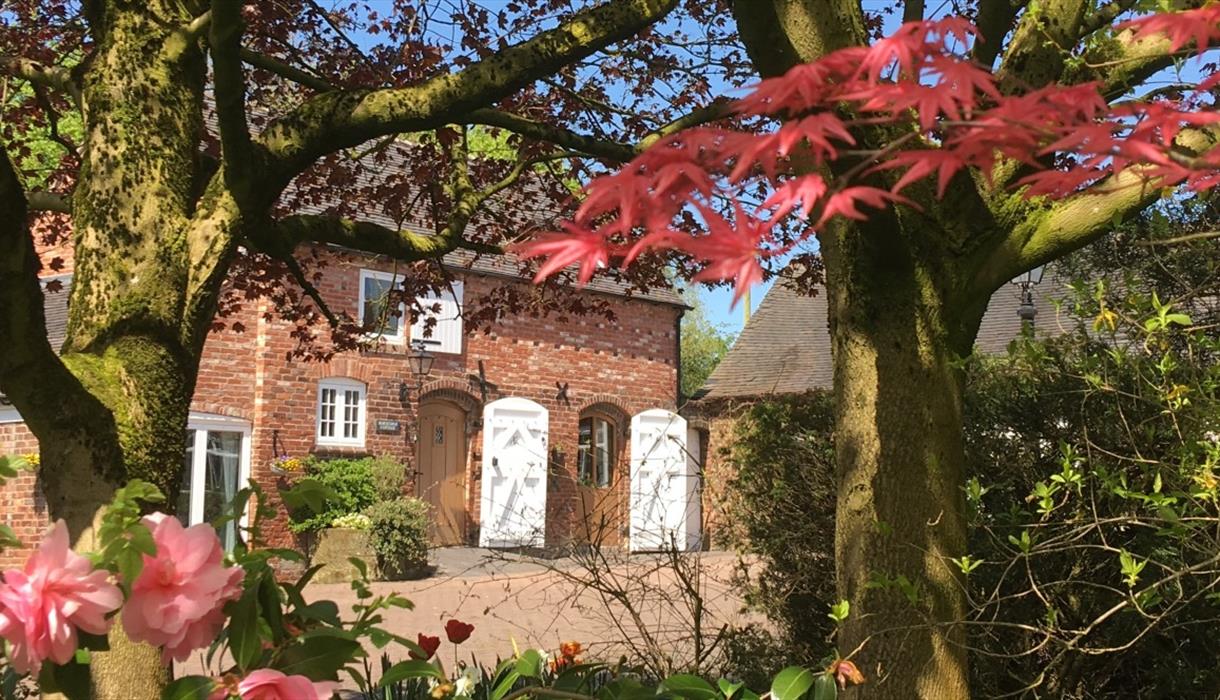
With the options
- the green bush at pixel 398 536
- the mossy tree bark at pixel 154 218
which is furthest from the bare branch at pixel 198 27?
the green bush at pixel 398 536

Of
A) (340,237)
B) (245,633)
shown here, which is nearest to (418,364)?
(340,237)

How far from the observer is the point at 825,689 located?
2.61m

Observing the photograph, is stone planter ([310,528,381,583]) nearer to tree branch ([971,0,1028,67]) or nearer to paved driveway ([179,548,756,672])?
paved driveway ([179,548,756,672])

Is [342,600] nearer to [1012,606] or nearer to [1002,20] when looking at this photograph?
[1012,606]

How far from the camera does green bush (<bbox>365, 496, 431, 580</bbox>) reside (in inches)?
618

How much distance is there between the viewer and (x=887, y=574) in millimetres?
3654

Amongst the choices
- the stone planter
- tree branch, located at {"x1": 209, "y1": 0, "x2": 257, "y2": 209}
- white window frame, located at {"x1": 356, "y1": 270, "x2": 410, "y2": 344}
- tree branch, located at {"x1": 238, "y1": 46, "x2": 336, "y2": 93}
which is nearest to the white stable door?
the stone planter

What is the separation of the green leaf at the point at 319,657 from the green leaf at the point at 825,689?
4.12 ft

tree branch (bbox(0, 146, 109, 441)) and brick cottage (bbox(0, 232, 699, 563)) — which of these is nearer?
tree branch (bbox(0, 146, 109, 441))

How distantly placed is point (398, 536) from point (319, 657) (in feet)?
47.4

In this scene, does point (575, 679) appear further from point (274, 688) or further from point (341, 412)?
point (341, 412)

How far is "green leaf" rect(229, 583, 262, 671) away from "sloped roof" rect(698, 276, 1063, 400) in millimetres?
18758

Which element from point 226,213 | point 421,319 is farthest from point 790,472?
point 421,319

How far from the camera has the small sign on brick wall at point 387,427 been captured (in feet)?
60.0
